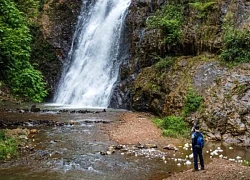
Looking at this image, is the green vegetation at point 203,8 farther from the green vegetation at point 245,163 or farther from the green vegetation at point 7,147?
the green vegetation at point 7,147

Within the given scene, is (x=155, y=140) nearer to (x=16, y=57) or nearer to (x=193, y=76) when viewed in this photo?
(x=193, y=76)

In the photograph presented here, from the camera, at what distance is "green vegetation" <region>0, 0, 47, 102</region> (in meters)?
16.0

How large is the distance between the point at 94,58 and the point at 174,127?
655 inches

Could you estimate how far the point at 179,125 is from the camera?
1930cm

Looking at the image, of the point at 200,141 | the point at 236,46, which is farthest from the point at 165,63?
the point at 200,141

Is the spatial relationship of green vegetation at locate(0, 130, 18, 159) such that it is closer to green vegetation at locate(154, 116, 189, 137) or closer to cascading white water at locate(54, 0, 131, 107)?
green vegetation at locate(154, 116, 189, 137)

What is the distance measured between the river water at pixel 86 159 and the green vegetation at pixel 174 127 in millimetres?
2173

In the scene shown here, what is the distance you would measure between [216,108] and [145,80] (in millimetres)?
8438

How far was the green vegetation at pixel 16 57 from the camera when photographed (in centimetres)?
1602

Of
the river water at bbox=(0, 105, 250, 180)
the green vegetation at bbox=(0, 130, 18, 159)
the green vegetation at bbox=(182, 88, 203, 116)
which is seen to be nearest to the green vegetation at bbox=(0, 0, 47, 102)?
the river water at bbox=(0, 105, 250, 180)

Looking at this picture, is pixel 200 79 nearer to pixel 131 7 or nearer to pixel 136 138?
pixel 136 138

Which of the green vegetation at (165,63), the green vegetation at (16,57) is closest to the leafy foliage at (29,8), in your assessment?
the green vegetation at (16,57)

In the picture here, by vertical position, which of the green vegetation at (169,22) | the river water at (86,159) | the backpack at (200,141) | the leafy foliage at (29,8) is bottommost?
the river water at (86,159)

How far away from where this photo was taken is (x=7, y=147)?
1393cm
